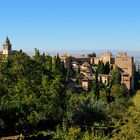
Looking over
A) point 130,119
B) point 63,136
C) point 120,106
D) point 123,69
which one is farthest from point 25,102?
point 123,69

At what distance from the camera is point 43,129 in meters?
38.1

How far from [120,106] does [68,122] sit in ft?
40.9

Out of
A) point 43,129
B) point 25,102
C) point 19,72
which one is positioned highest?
point 19,72

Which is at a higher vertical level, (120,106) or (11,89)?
(11,89)

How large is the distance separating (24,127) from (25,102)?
2.31 meters

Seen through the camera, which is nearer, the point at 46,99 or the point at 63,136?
the point at 63,136

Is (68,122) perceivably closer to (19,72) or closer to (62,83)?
(62,83)

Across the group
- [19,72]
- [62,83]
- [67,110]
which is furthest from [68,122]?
[19,72]

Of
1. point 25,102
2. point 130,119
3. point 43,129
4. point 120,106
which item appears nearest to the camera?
point 130,119

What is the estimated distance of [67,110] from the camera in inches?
1508

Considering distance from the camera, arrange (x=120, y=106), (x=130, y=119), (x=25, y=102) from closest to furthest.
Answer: (x=130, y=119) < (x=25, y=102) < (x=120, y=106)

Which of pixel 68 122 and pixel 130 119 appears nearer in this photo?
pixel 130 119

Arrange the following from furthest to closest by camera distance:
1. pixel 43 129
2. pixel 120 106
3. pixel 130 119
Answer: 1. pixel 120 106
2. pixel 43 129
3. pixel 130 119

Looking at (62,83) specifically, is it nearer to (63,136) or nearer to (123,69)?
(63,136)
